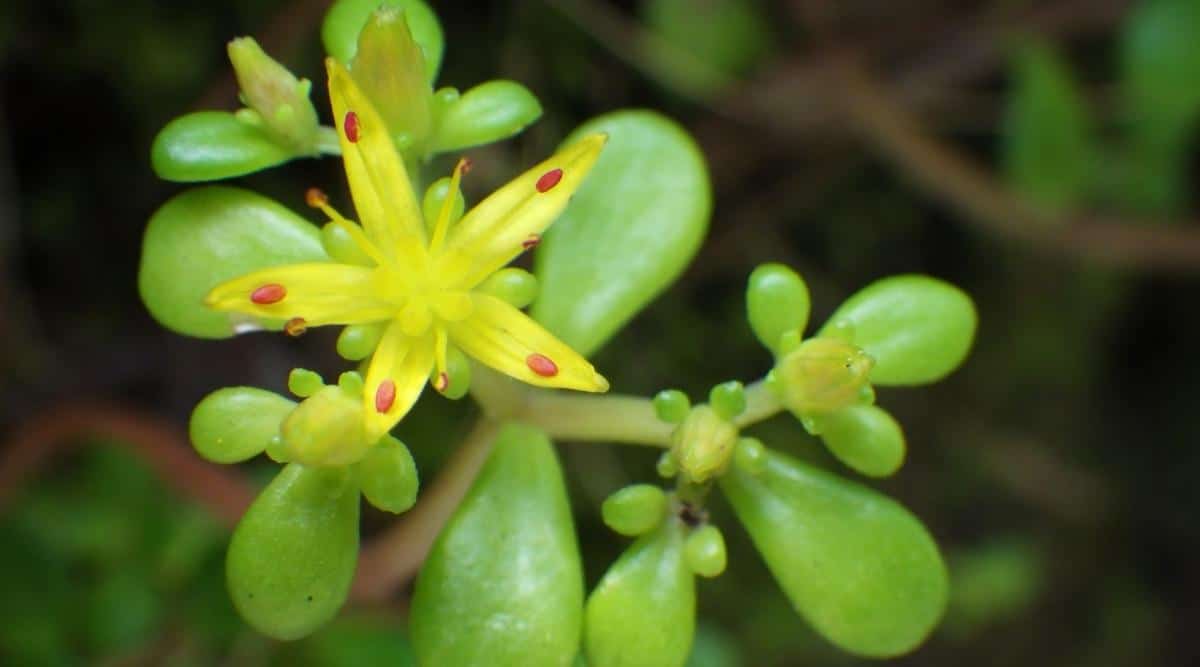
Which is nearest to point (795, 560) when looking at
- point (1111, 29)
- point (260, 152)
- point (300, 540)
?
point (300, 540)

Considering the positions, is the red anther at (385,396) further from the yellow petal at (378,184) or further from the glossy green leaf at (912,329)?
the glossy green leaf at (912,329)

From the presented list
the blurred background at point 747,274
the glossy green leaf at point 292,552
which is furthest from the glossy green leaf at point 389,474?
the blurred background at point 747,274

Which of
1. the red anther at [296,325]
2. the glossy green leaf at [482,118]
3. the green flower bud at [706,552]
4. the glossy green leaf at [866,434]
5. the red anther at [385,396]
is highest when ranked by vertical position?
the glossy green leaf at [482,118]

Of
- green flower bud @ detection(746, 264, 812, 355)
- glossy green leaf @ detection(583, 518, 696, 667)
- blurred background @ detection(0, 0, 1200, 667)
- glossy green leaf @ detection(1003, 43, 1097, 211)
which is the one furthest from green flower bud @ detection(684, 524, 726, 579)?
glossy green leaf @ detection(1003, 43, 1097, 211)

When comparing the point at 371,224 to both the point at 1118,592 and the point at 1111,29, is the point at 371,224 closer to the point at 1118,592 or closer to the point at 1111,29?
the point at 1111,29

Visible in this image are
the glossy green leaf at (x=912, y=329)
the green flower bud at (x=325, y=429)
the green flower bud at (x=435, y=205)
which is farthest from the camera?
the glossy green leaf at (x=912, y=329)

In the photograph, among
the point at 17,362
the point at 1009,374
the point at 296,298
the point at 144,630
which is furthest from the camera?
the point at 1009,374
